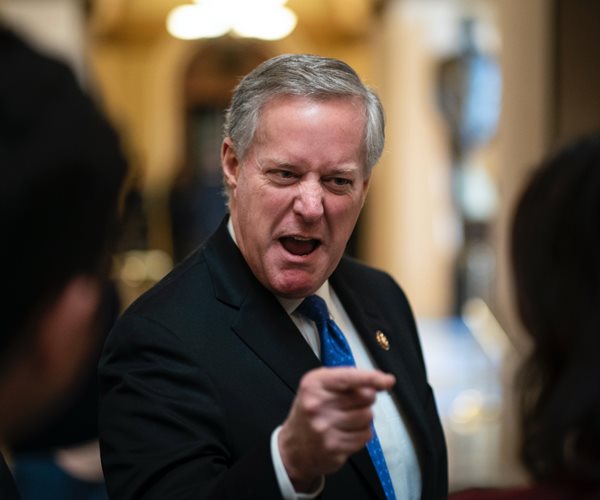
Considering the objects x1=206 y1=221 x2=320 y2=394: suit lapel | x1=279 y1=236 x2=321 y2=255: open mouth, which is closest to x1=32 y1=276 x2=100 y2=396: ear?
x1=206 y1=221 x2=320 y2=394: suit lapel

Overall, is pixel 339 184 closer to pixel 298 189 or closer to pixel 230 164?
pixel 298 189

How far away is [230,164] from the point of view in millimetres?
2693

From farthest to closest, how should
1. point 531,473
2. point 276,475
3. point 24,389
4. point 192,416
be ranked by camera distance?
point 192,416, point 276,475, point 531,473, point 24,389

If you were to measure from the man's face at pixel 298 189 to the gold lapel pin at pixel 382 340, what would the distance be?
214 mm

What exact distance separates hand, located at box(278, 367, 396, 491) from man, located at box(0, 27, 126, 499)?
1.93 ft

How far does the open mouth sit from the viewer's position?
2.62 meters

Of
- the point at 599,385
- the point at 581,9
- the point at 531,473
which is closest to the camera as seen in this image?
the point at 599,385

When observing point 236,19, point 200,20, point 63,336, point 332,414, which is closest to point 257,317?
point 332,414

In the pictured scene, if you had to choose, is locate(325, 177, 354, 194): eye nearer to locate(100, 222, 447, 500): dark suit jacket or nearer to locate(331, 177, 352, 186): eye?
locate(331, 177, 352, 186): eye

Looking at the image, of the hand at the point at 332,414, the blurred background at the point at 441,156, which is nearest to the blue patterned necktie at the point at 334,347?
Answer: the hand at the point at 332,414

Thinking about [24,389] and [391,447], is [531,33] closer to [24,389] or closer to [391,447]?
[391,447]

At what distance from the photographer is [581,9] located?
6.15 m

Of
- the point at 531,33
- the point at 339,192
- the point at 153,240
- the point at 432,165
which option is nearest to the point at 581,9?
the point at 531,33

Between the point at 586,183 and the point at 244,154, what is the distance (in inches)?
40.1
